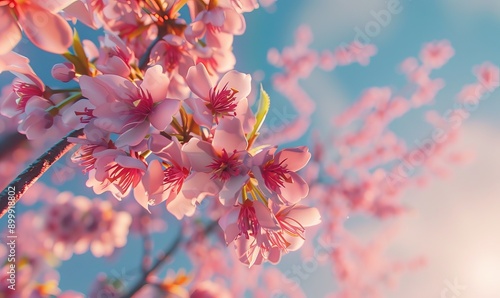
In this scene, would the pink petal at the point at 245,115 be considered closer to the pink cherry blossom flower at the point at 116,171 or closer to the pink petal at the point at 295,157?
the pink petal at the point at 295,157

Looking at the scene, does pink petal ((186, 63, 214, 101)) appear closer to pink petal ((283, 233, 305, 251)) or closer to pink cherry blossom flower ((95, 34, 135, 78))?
pink cherry blossom flower ((95, 34, 135, 78))

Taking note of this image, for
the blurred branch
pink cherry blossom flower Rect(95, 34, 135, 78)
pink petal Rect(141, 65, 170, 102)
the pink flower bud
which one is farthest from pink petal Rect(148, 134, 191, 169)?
the blurred branch

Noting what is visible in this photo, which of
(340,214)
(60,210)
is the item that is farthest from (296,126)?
(60,210)

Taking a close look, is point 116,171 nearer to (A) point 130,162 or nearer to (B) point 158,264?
(A) point 130,162

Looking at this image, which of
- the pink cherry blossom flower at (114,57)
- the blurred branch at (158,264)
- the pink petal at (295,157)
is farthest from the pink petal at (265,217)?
the blurred branch at (158,264)

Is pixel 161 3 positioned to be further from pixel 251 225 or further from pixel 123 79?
pixel 251 225
